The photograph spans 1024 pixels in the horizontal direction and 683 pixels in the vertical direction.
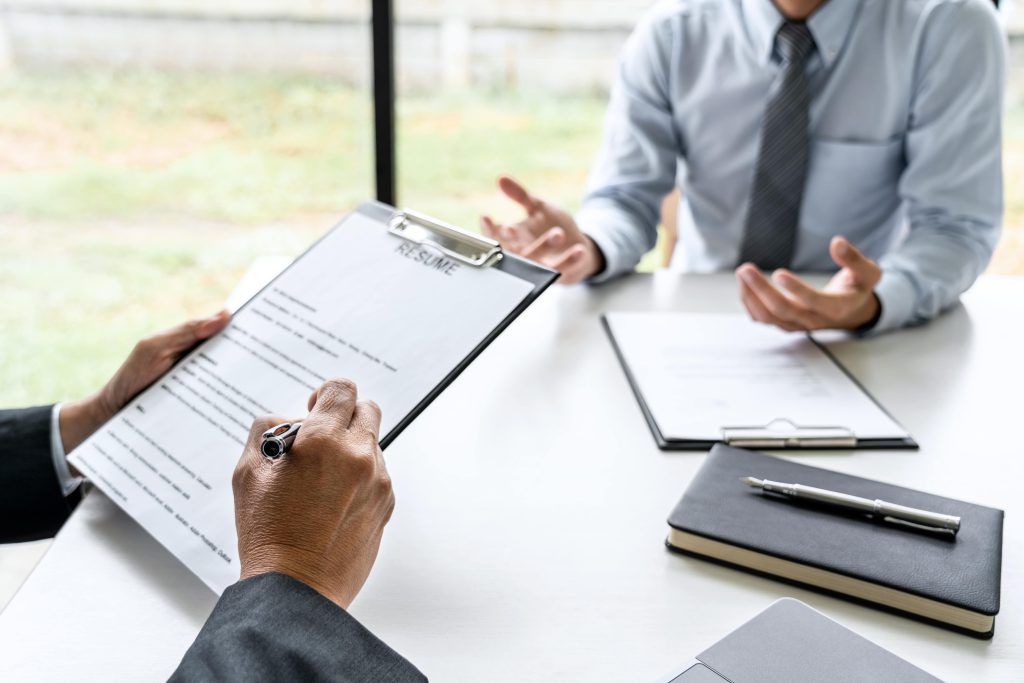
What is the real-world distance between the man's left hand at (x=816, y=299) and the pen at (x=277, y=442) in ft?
2.12

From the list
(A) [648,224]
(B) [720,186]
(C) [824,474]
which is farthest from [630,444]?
(B) [720,186]

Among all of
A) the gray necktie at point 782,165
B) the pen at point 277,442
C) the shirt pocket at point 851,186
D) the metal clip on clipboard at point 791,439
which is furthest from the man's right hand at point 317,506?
the shirt pocket at point 851,186

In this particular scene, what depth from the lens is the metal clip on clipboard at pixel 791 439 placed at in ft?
2.84

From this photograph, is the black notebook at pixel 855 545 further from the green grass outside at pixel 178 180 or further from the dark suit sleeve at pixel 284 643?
the green grass outside at pixel 178 180

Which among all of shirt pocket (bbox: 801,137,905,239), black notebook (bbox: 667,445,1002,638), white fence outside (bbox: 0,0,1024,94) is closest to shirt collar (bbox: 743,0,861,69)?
shirt pocket (bbox: 801,137,905,239)

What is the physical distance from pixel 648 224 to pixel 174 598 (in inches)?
41.4

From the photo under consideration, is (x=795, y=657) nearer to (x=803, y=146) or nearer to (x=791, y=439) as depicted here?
(x=791, y=439)

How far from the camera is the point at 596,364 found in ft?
3.40

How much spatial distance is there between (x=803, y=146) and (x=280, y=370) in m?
0.99

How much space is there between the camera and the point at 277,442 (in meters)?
0.63

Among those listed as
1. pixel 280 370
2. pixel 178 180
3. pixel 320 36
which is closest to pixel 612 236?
pixel 280 370

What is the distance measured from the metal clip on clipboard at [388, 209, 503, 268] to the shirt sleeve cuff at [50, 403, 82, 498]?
364 millimetres

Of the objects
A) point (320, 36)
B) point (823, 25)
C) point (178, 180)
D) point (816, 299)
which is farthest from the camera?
point (178, 180)

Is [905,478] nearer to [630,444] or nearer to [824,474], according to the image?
[824,474]
